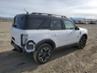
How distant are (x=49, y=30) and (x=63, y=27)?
39.9 inches

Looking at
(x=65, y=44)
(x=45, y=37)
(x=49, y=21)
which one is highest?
(x=49, y=21)

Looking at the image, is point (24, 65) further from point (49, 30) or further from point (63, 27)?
point (63, 27)

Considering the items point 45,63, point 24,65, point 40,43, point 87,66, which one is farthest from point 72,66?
point 24,65

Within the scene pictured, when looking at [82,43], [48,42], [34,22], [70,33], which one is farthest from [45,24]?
[82,43]

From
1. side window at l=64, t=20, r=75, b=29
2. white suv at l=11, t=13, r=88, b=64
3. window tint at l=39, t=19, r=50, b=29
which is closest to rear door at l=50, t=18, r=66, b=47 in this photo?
white suv at l=11, t=13, r=88, b=64

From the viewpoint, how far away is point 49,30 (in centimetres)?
620

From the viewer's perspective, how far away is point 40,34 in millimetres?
5809

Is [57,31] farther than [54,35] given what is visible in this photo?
Yes

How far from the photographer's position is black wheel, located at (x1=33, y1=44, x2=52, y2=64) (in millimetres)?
5809

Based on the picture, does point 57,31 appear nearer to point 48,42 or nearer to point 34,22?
point 48,42

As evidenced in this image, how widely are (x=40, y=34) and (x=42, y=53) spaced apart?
0.84 metres

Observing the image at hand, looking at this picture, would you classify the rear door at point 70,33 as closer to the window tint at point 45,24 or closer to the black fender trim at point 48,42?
the black fender trim at point 48,42

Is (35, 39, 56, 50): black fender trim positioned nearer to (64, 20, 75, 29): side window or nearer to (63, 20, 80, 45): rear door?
(63, 20, 80, 45): rear door

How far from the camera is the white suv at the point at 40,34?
5578 millimetres
